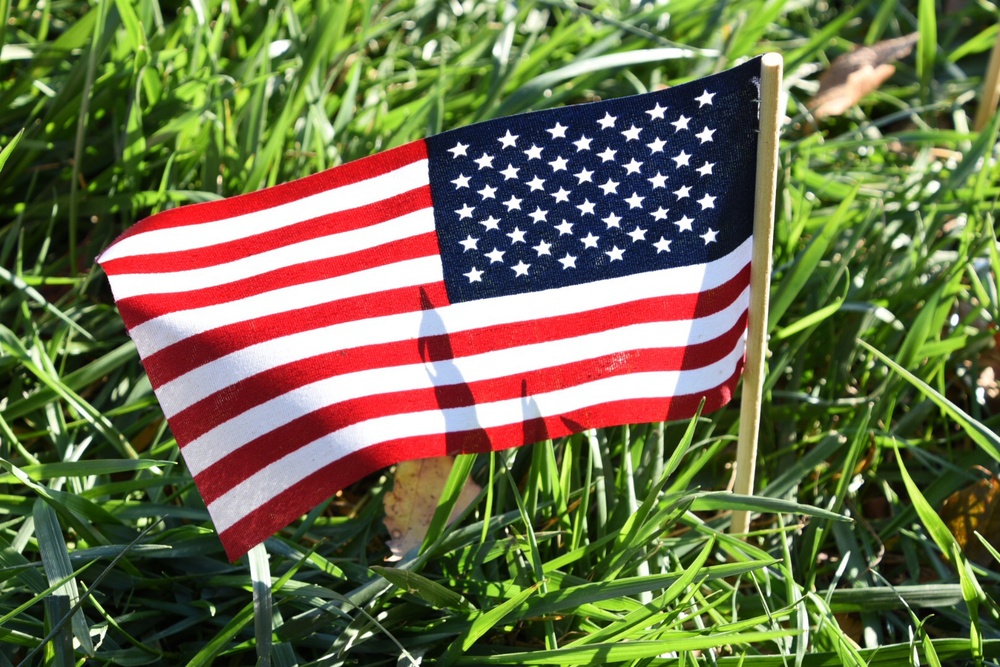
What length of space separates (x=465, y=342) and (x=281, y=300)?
0.30m

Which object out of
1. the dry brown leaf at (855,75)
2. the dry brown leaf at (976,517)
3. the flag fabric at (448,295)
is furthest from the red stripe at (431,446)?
the dry brown leaf at (855,75)

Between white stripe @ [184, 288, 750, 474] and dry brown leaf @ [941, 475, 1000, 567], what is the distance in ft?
2.29

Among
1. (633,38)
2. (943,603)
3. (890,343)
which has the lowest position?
(943,603)

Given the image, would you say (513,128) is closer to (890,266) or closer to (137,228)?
(137,228)

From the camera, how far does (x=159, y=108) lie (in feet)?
7.51

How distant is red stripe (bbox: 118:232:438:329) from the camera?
145cm

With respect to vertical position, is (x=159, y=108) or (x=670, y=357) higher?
(x=159, y=108)

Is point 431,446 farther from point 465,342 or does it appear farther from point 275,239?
point 275,239

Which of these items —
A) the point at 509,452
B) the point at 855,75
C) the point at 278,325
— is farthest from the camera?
the point at 855,75

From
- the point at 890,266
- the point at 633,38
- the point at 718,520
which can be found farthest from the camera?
the point at 633,38

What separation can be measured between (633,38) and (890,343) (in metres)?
1.14

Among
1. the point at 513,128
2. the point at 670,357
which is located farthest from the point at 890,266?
the point at 513,128

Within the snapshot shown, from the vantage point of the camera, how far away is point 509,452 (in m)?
1.80

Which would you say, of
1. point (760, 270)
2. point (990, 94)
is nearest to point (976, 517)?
point (760, 270)
